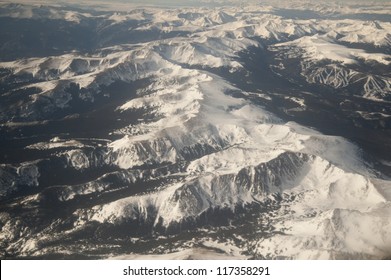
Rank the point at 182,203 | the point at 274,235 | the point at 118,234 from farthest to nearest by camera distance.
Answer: the point at 182,203
the point at 118,234
the point at 274,235

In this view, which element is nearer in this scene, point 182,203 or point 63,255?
point 63,255

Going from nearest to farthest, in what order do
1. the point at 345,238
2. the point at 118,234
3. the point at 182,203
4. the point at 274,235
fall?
the point at 345,238 → the point at 274,235 → the point at 118,234 → the point at 182,203

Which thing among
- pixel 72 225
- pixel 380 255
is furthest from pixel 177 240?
pixel 380 255
